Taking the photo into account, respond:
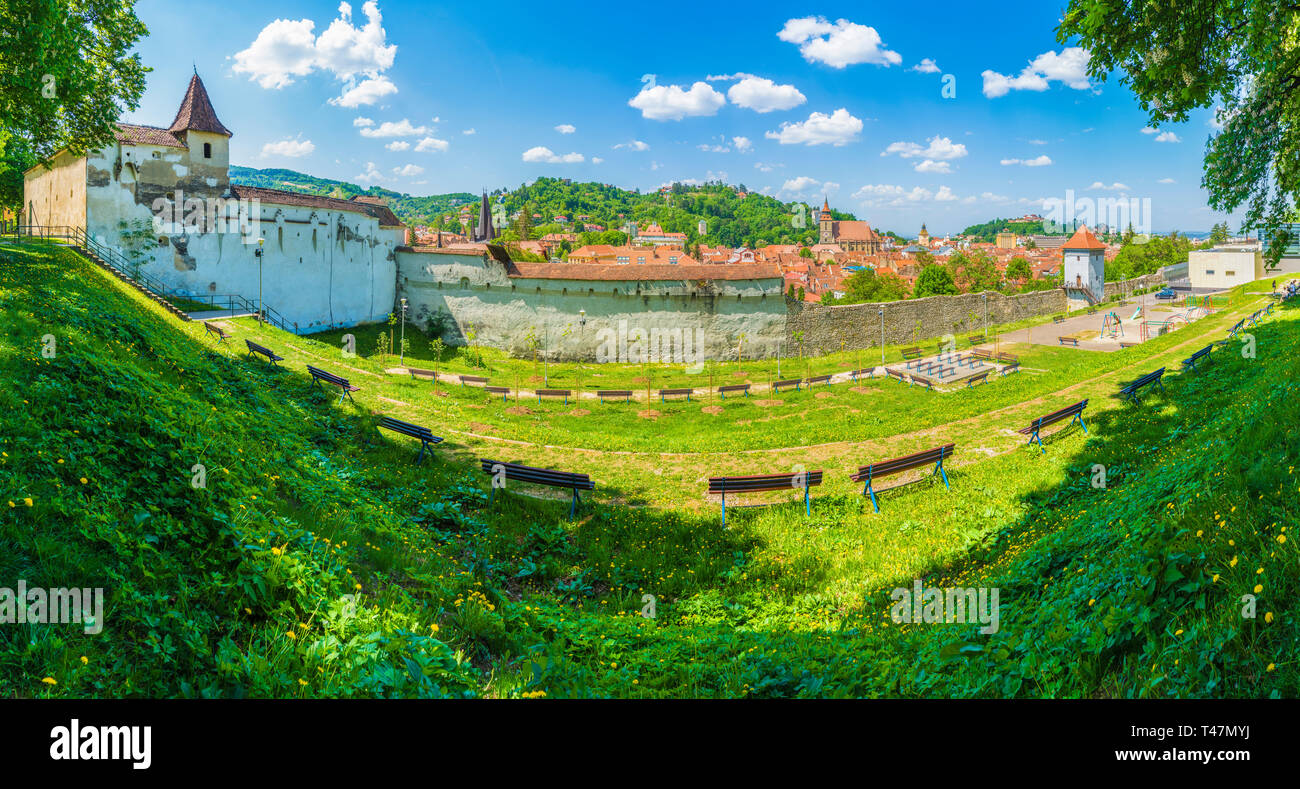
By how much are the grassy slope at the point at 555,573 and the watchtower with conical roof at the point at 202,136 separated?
85.4ft

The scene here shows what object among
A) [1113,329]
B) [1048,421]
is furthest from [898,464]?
[1113,329]

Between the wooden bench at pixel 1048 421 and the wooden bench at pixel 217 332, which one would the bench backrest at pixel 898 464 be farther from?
the wooden bench at pixel 217 332

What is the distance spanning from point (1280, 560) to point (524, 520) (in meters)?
8.66

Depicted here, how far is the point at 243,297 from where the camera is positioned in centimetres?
3369

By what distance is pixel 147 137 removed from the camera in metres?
30.1

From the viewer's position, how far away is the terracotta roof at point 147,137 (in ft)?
97.0

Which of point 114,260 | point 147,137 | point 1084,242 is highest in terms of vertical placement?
point 1084,242

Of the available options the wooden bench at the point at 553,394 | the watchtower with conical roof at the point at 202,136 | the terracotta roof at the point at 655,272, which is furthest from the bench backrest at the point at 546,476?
the watchtower with conical roof at the point at 202,136

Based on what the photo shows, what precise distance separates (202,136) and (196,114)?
41.7 inches

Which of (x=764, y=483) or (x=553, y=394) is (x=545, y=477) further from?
(x=553, y=394)

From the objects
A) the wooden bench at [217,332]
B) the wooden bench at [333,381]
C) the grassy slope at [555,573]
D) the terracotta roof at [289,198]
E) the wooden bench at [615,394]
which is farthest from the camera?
the terracotta roof at [289,198]

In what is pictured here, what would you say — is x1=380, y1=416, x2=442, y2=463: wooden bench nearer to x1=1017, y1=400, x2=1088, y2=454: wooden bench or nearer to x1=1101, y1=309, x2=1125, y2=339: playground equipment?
x1=1017, y1=400, x2=1088, y2=454: wooden bench

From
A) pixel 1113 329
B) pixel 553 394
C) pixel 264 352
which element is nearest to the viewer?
pixel 264 352
